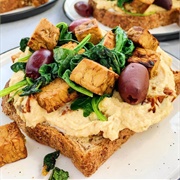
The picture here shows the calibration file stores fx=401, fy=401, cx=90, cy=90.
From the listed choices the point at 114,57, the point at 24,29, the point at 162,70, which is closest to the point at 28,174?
the point at 114,57

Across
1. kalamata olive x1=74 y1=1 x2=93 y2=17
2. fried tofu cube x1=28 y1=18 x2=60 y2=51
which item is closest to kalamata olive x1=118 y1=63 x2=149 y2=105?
fried tofu cube x1=28 y1=18 x2=60 y2=51

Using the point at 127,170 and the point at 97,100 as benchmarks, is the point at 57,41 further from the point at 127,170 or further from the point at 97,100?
the point at 127,170

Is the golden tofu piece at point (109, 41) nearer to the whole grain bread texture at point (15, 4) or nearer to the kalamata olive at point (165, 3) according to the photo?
the kalamata olive at point (165, 3)

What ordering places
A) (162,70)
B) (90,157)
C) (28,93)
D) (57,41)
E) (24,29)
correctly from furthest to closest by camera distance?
(24,29), (57,41), (162,70), (28,93), (90,157)

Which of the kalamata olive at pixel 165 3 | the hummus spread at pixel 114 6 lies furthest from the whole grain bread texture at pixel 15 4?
the kalamata olive at pixel 165 3

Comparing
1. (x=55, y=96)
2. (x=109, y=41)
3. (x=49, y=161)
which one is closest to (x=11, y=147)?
(x=49, y=161)
